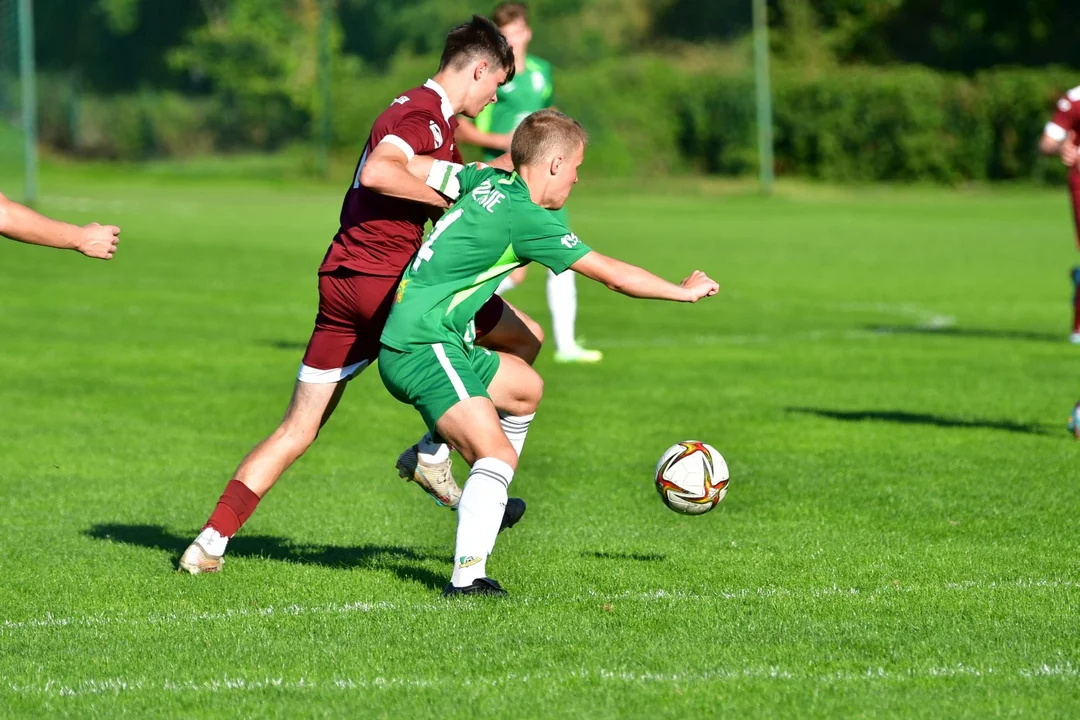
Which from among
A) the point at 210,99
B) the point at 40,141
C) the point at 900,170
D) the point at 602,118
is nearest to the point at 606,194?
the point at 602,118

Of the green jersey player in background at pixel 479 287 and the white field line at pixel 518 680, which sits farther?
the green jersey player in background at pixel 479 287

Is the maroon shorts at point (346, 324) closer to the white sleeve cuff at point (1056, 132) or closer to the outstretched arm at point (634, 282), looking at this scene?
the outstretched arm at point (634, 282)

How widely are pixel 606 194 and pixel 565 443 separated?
3839 cm

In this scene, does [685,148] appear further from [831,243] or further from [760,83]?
[831,243]

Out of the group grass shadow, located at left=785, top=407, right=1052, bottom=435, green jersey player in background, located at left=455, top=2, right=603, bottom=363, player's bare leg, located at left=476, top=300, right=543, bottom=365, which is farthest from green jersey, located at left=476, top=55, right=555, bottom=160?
player's bare leg, located at left=476, top=300, right=543, bottom=365

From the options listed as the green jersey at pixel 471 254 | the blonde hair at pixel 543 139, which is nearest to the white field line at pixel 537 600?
the green jersey at pixel 471 254

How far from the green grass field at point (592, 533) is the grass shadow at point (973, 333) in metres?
0.09

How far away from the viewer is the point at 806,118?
51.1 meters

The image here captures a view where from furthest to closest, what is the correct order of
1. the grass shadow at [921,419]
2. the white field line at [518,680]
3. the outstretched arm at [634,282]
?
the grass shadow at [921,419], the outstretched arm at [634,282], the white field line at [518,680]

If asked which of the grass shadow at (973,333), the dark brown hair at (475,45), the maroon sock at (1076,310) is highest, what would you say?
the dark brown hair at (475,45)

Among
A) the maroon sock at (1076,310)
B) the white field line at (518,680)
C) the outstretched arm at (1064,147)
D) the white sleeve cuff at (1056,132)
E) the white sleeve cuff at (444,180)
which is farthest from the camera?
the maroon sock at (1076,310)

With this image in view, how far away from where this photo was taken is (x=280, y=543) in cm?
724

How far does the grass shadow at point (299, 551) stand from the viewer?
21.8ft

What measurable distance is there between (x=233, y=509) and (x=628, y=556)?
1666 mm
